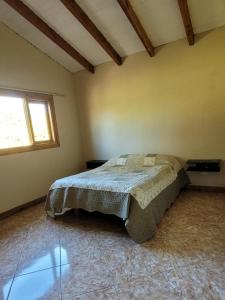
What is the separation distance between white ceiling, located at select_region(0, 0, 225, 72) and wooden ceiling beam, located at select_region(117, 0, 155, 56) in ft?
0.30

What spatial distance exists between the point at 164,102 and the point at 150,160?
1118 mm

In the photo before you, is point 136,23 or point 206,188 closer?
point 136,23

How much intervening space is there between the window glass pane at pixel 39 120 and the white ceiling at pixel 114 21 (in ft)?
3.58

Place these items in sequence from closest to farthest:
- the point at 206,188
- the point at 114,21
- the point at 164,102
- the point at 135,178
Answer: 1. the point at 135,178
2. the point at 114,21
3. the point at 206,188
4. the point at 164,102

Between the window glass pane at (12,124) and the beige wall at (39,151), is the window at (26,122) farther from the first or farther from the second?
the beige wall at (39,151)

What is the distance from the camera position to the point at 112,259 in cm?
204

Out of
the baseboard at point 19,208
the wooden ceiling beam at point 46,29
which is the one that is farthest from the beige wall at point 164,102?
the baseboard at point 19,208

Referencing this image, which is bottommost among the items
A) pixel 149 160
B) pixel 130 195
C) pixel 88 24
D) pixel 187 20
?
pixel 130 195

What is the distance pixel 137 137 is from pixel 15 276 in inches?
120

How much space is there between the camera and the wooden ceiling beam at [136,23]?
2.71 metres

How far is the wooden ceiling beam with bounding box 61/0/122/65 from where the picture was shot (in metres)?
2.80

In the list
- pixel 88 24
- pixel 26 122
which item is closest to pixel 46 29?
pixel 88 24

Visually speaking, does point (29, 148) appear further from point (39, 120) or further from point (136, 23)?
point (136, 23)

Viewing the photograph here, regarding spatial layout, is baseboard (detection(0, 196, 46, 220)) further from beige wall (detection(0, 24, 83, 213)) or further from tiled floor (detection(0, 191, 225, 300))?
tiled floor (detection(0, 191, 225, 300))
